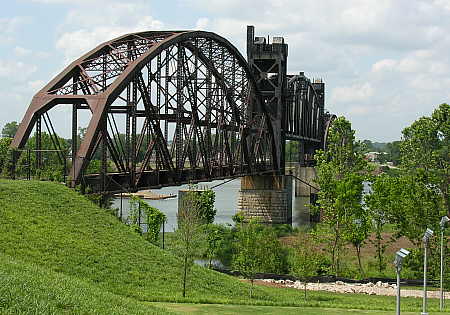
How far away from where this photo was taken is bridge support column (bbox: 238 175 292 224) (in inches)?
3376

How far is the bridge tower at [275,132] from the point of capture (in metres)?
85.9

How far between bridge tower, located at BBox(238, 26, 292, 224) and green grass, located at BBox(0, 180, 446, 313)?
5446 cm

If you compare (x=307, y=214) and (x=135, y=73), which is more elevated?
(x=135, y=73)

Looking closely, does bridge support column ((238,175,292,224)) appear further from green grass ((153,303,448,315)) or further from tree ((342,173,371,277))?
green grass ((153,303,448,315))

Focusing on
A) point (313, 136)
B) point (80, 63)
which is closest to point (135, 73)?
point (80, 63)

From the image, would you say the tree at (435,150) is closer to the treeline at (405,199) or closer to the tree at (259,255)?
the treeline at (405,199)

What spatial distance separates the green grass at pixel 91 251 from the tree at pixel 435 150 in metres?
20.0

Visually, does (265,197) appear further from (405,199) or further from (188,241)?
(188,241)

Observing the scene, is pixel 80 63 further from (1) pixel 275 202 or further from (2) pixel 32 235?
(1) pixel 275 202

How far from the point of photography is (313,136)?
128m

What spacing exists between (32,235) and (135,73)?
49.7 ft

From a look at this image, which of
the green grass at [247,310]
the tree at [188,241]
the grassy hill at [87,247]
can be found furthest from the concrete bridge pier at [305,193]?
the green grass at [247,310]

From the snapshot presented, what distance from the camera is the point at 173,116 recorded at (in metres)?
45.5

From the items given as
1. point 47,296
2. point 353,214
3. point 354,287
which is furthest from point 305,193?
point 47,296
